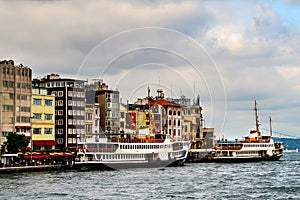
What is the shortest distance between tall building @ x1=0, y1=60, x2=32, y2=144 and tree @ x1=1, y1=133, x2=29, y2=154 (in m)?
7.43

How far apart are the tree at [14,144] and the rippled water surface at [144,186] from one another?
2109 centimetres

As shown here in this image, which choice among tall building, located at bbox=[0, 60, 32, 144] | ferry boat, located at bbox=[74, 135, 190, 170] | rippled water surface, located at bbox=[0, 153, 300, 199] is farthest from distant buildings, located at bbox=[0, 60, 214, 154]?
rippled water surface, located at bbox=[0, 153, 300, 199]

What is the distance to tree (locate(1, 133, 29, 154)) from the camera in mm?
148875

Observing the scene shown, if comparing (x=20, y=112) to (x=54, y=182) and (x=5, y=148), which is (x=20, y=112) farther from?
(x=54, y=182)

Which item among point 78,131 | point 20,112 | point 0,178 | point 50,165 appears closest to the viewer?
point 0,178

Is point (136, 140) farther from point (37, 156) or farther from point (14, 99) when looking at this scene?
point (14, 99)

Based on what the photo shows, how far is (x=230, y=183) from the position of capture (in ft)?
362

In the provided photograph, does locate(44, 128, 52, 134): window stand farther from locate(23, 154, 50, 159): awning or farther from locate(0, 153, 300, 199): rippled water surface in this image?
locate(0, 153, 300, 199): rippled water surface

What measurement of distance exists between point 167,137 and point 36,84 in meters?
45.3

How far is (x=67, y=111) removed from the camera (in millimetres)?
184375

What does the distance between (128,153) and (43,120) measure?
31.6m

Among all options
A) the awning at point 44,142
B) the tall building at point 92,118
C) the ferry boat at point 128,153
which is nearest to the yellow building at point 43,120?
the awning at point 44,142

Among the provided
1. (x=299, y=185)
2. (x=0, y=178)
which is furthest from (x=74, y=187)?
(x=299, y=185)

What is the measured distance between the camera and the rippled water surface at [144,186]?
90.6 m
